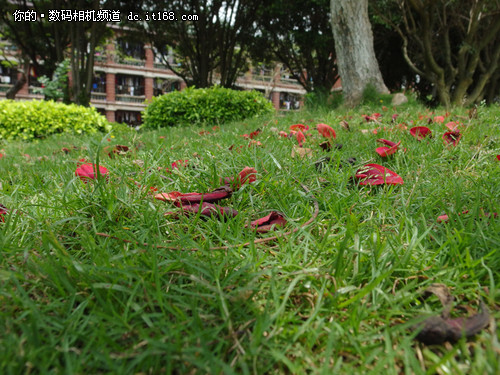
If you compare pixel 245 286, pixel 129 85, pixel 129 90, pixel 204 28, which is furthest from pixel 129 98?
pixel 245 286

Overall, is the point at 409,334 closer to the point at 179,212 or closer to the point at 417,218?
the point at 417,218

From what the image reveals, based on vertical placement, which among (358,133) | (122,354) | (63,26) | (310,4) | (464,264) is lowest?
(122,354)

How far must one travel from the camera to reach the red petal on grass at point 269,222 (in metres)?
1.17

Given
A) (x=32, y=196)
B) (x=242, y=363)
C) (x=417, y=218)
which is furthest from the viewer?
(x=32, y=196)

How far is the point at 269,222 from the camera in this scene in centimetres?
122

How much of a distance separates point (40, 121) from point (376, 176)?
8.03 m

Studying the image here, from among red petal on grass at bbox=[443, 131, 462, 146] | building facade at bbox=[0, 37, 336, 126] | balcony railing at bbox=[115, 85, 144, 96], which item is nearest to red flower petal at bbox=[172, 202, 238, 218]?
red petal on grass at bbox=[443, 131, 462, 146]

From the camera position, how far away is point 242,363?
0.65m

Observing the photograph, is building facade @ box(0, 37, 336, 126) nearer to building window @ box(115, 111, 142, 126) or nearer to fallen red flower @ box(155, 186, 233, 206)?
building window @ box(115, 111, 142, 126)

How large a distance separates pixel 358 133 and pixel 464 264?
6.25 feet

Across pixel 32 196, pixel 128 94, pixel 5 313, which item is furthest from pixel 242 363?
pixel 128 94

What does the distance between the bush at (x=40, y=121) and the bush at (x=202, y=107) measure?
1.57m

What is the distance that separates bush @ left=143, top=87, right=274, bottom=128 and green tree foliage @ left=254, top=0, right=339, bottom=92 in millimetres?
6655

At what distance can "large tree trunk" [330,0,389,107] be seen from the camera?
6.86 metres
